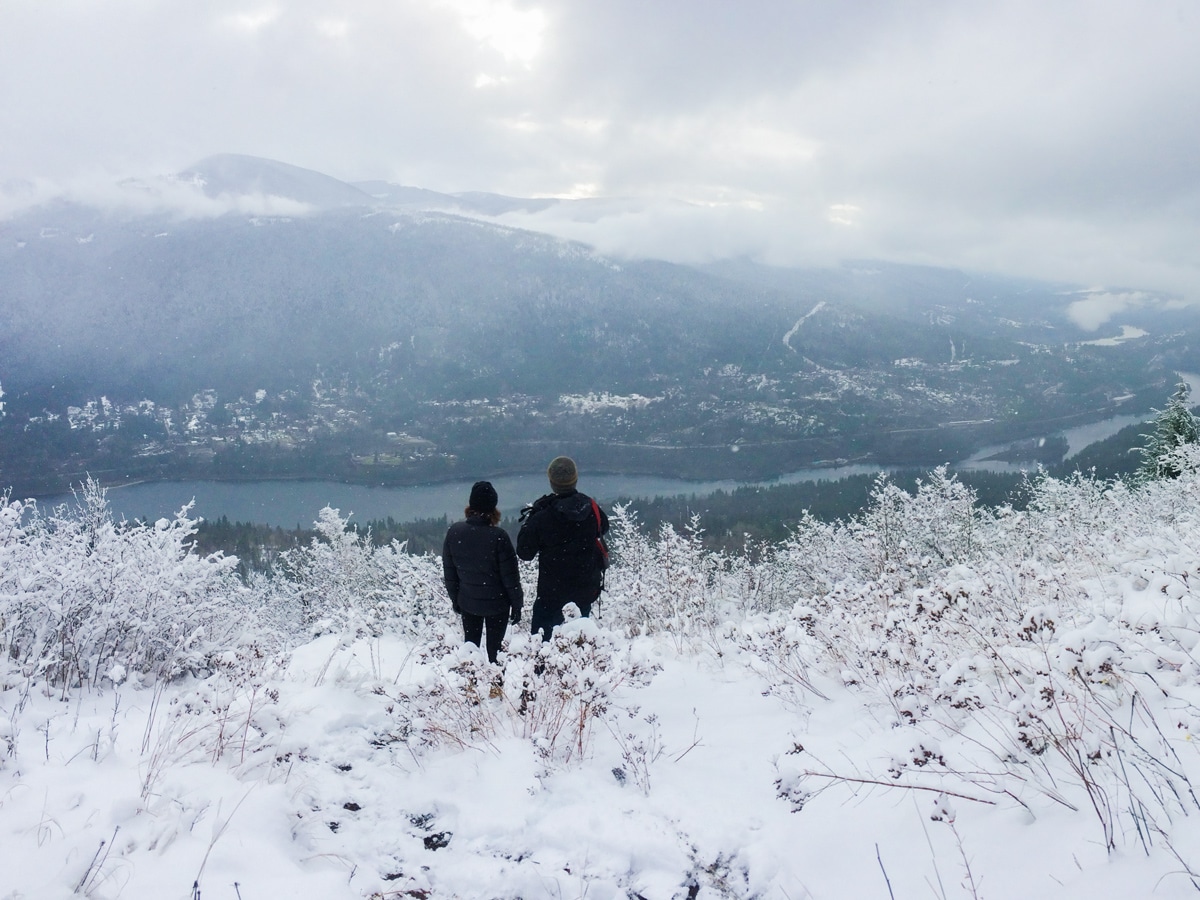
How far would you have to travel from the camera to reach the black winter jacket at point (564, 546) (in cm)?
566

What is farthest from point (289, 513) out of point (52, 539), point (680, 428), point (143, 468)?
point (52, 539)

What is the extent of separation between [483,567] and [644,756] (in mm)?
2483

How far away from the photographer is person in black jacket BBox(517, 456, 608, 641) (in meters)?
5.67

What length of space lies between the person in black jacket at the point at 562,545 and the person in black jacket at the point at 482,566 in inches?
8.8

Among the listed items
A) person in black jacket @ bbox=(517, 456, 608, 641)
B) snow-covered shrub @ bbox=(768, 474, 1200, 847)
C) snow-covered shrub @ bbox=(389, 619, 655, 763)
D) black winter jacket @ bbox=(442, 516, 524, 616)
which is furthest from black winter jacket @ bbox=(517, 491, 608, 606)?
snow-covered shrub @ bbox=(768, 474, 1200, 847)

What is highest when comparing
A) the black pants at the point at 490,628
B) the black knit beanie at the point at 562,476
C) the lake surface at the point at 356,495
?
the black knit beanie at the point at 562,476

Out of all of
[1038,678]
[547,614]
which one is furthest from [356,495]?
[1038,678]

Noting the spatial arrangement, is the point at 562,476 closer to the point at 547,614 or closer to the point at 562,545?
the point at 562,545

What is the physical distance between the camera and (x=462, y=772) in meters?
3.67

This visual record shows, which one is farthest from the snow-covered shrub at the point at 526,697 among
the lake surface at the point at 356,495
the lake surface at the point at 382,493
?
the lake surface at the point at 356,495

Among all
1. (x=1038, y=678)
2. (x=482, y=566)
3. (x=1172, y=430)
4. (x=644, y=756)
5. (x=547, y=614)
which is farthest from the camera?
(x=1172, y=430)

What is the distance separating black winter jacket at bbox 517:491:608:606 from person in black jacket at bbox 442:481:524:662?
222 millimetres

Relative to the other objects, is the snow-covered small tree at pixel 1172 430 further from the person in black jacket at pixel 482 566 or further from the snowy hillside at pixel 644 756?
the person in black jacket at pixel 482 566

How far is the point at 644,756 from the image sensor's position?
3711 millimetres
